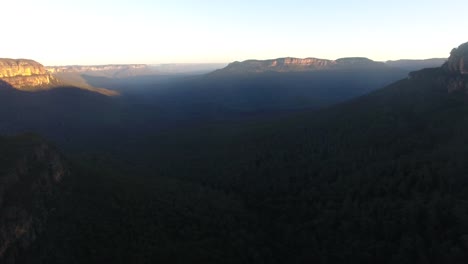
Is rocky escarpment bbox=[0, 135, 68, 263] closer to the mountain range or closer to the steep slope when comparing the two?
the mountain range

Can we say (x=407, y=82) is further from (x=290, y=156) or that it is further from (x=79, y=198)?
(x=79, y=198)

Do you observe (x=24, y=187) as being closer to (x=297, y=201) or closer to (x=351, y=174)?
(x=297, y=201)

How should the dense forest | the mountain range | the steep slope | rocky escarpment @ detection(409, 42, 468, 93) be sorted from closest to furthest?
1. the mountain range
2. the dense forest
3. the steep slope
4. rocky escarpment @ detection(409, 42, 468, 93)

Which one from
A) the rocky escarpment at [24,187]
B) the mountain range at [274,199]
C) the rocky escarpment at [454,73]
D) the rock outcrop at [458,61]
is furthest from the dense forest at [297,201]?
the rock outcrop at [458,61]

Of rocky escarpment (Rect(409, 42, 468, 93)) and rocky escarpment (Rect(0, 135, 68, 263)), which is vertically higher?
rocky escarpment (Rect(409, 42, 468, 93))

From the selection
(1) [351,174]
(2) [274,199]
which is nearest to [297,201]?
(2) [274,199]

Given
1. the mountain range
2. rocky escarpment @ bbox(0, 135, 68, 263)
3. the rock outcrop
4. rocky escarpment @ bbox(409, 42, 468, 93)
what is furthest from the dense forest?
the rock outcrop

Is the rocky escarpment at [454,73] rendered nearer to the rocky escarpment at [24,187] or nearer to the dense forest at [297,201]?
the dense forest at [297,201]
